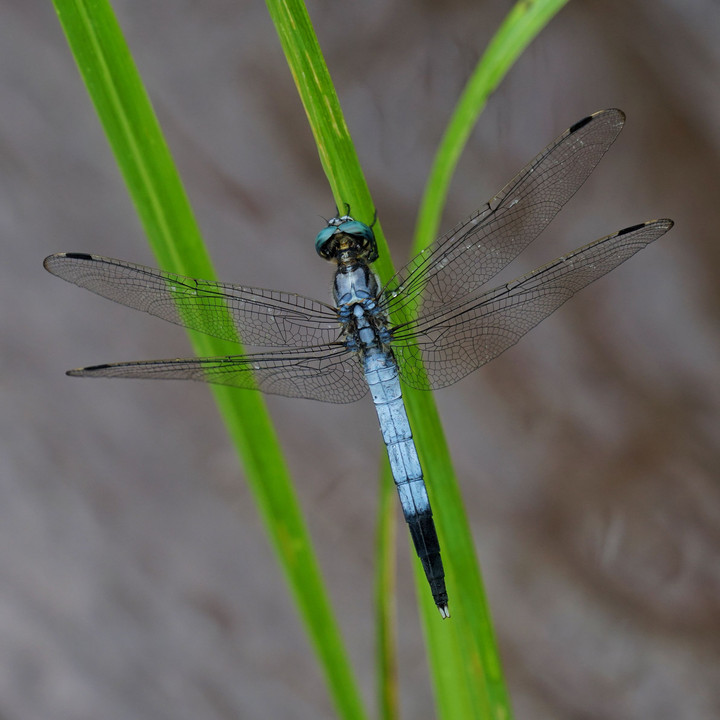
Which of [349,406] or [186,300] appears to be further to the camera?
[349,406]

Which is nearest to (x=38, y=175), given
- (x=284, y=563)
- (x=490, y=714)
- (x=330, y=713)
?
(x=284, y=563)

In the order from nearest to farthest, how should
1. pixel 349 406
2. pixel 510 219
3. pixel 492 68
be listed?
pixel 492 68 < pixel 510 219 < pixel 349 406

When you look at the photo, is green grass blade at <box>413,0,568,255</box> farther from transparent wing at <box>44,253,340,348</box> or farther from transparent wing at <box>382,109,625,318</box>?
transparent wing at <box>44,253,340,348</box>

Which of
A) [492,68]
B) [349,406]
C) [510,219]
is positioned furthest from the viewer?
[349,406]

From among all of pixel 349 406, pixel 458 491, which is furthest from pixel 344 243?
pixel 349 406

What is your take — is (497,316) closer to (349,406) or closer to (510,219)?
(510,219)

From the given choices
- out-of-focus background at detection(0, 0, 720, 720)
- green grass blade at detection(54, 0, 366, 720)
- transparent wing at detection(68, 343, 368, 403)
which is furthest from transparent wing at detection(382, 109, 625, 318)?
out-of-focus background at detection(0, 0, 720, 720)

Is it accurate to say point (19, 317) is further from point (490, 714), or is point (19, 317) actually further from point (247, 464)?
point (490, 714)
